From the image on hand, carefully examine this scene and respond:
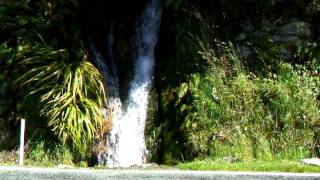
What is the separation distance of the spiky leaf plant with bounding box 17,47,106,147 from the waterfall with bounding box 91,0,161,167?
47 centimetres

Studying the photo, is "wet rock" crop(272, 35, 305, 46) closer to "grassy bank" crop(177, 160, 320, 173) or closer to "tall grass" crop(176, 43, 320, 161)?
"tall grass" crop(176, 43, 320, 161)

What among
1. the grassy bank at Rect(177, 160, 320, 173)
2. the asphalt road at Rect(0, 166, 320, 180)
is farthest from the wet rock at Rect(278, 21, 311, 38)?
the asphalt road at Rect(0, 166, 320, 180)

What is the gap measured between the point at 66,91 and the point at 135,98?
157 cm

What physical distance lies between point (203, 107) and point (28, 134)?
321 cm

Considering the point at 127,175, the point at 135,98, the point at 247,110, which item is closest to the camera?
the point at 127,175

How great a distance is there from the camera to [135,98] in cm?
1157

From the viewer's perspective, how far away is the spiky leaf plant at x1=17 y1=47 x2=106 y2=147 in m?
10.3

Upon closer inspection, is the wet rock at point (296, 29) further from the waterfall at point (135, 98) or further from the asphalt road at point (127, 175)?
the asphalt road at point (127, 175)

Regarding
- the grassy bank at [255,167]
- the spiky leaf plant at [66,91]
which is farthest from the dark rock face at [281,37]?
the grassy bank at [255,167]

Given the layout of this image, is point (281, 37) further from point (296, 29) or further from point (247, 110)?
point (247, 110)

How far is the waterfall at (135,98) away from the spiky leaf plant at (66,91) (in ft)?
1.55

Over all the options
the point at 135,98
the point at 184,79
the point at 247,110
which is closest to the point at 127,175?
the point at 247,110

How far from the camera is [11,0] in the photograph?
1152cm

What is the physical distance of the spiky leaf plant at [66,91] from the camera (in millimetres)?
10312
